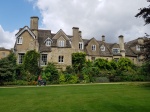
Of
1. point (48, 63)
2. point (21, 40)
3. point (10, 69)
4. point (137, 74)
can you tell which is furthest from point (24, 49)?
point (137, 74)

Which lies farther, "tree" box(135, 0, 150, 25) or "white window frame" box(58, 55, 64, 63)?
"white window frame" box(58, 55, 64, 63)

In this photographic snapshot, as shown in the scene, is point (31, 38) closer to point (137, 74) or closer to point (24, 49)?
point (24, 49)

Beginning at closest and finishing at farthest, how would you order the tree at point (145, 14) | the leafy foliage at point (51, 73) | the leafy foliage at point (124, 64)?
1. the tree at point (145, 14)
2. the leafy foliage at point (51, 73)
3. the leafy foliage at point (124, 64)

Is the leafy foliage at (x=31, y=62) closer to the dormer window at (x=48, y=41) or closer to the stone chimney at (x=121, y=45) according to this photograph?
the dormer window at (x=48, y=41)

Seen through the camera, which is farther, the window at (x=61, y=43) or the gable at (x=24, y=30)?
the window at (x=61, y=43)

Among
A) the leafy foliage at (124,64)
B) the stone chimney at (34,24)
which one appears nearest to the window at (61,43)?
the stone chimney at (34,24)

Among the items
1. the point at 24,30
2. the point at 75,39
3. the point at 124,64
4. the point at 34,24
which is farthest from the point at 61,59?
the point at 124,64

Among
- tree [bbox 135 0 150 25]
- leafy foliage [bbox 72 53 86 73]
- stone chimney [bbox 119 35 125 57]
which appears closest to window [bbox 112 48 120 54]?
stone chimney [bbox 119 35 125 57]

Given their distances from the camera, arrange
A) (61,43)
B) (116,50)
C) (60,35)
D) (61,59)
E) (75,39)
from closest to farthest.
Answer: (61,59) < (61,43) < (60,35) < (75,39) < (116,50)

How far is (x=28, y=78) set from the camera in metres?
40.2

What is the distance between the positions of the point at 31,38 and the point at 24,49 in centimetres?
269

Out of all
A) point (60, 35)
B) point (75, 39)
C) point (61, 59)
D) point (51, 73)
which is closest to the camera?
point (51, 73)

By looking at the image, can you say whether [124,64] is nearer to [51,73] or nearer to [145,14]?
[51,73]

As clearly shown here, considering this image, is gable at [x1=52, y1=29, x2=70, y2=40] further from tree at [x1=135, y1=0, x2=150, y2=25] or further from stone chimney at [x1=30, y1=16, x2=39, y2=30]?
tree at [x1=135, y1=0, x2=150, y2=25]
